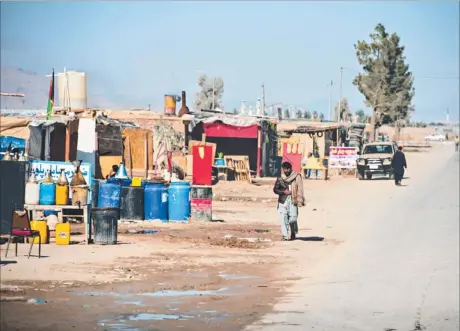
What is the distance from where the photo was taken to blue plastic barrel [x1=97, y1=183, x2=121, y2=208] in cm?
2000

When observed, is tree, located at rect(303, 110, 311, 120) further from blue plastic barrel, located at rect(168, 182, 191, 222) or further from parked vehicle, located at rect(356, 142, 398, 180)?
blue plastic barrel, located at rect(168, 182, 191, 222)

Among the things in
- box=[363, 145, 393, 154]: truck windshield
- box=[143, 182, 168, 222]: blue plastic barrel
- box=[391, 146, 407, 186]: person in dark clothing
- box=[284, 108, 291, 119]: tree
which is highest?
box=[284, 108, 291, 119]: tree

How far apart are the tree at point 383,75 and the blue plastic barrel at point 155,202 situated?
47.0 metres

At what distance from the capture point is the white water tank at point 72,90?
1346 inches

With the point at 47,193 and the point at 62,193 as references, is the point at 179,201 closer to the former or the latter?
the point at 62,193

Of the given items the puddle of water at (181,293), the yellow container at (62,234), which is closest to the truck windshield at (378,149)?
the yellow container at (62,234)

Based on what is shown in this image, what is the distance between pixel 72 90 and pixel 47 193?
17838mm

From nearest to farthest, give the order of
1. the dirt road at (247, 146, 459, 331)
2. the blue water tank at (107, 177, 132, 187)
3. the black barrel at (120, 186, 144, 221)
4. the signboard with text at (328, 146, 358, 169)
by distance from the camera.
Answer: the dirt road at (247, 146, 459, 331) → the black barrel at (120, 186, 144, 221) → the blue water tank at (107, 177, 132, 187) → the signboard with text at (328, 146, 358, 169)

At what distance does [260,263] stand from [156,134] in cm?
2077

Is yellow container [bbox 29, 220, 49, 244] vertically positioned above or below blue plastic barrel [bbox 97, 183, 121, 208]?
below

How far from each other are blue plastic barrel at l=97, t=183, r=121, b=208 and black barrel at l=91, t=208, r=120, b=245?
3088mm

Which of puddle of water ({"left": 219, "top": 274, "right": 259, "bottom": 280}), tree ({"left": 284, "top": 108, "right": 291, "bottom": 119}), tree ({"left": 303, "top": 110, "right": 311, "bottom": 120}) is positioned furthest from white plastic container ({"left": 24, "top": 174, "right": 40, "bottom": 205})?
tree ({"left": 303, "top": 110, "right": 311, "bottom": 120})

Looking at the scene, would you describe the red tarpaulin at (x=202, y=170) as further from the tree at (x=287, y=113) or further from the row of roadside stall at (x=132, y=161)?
the tree at (x=287, y=113)

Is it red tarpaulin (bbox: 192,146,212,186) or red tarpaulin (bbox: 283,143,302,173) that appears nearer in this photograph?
red tarpaulin (bbox: 192,146,212,186)
